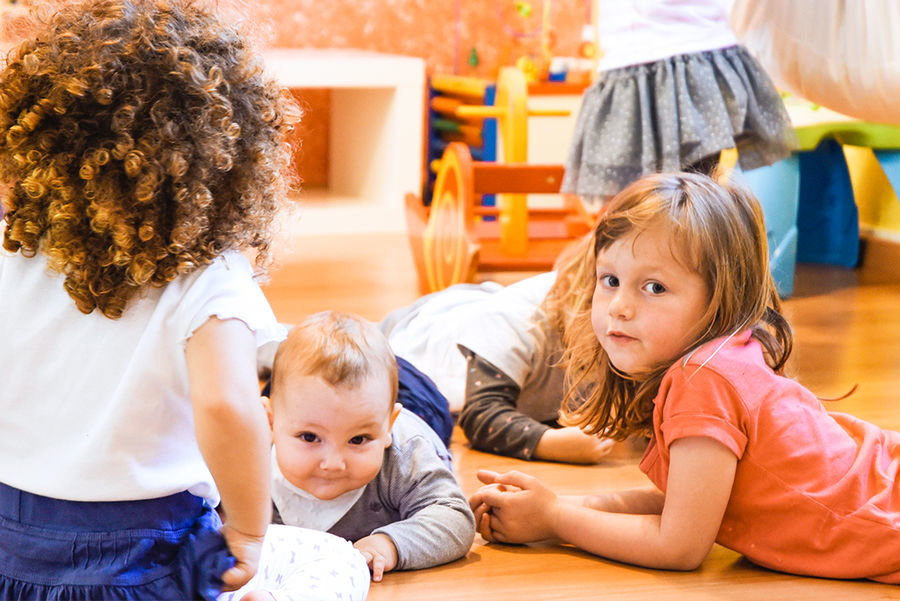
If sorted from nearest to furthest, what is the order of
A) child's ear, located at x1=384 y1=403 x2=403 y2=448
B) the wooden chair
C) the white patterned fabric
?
the white patterned fabric → child's ear, located at x1=384 y1=403 x2=403 y2=448 → the wooden chair

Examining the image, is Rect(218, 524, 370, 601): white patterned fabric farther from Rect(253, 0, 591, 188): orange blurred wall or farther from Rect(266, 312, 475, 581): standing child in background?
Rect(253, 0, 591, 188): orange blurred wall

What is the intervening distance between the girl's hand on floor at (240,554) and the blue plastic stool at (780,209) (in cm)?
174

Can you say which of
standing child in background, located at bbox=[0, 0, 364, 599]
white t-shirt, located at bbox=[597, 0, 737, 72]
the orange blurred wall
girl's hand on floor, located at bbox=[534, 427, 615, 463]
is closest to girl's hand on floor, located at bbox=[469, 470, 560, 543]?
girl's hand on floor, located at bbox=[534, 427, 615, 463]

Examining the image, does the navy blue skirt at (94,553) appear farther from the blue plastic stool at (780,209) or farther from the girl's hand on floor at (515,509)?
the blue plastic stool at (780,209)

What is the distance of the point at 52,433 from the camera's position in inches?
32.6

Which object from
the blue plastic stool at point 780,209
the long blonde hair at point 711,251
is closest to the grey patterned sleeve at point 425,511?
the long blonde hair at point 711,251

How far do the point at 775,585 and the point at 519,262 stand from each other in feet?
4.49

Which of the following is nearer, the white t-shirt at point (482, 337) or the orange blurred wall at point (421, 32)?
the white t-shirt at point (482, 337)

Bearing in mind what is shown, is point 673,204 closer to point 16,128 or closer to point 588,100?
point 16,128

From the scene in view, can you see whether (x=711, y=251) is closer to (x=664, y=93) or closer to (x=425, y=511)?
(x=425, y=511)

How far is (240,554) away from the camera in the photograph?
2.65 feet

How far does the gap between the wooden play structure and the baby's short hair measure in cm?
114

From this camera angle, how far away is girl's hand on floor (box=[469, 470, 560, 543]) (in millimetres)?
1149

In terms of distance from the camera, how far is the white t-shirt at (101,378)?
80 centimetres
